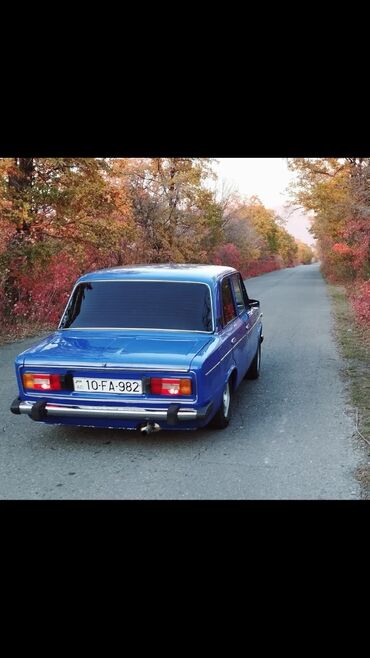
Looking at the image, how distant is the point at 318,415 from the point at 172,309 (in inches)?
76.3

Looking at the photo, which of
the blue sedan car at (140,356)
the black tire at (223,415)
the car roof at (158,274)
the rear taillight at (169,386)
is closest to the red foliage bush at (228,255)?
the car roof at (158,274)

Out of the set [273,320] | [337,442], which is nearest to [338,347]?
[273,320]

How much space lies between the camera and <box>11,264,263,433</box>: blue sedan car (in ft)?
13.9

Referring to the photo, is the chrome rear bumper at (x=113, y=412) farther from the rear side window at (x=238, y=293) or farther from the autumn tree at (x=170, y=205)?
the autumn tree at (x=170, y=205)

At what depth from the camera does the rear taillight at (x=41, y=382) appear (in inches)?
173

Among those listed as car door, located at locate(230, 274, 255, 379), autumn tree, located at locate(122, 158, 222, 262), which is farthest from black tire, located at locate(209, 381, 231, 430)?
autumn tree, located at locate(122, 158, 222, 262)

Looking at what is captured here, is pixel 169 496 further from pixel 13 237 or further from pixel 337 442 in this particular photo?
pixel 13 237

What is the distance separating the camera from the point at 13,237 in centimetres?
1164

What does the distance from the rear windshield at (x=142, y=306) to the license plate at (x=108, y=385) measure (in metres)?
0.86

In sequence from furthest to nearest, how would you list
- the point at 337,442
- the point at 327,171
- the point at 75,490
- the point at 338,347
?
the point at 327,171 → the point at 338,347 → the point at 337,442 → the point at 75,490

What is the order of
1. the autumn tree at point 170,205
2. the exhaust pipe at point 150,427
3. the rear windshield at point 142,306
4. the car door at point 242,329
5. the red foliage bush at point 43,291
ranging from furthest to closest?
the autumn tree at point 170,205, the red foliage bush at point 43,291, the car door at point 242,329, the rear windshield at point 142,306, the exhaust pipe at point 150,427

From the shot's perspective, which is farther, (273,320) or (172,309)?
(273,320)

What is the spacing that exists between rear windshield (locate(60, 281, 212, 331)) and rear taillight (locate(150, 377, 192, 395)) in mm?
886
